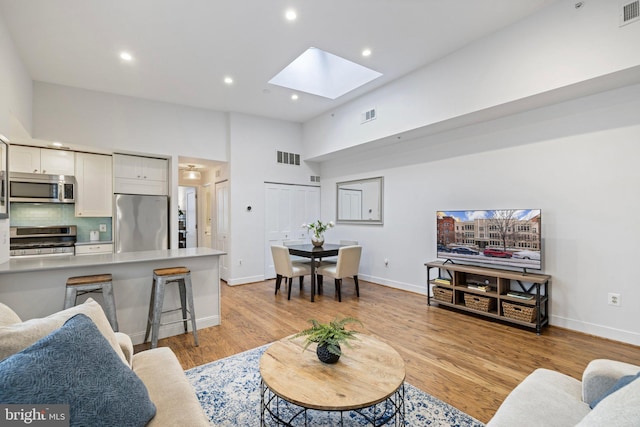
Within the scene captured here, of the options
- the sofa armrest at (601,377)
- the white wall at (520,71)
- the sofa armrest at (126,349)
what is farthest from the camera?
the white wall at (520,71)

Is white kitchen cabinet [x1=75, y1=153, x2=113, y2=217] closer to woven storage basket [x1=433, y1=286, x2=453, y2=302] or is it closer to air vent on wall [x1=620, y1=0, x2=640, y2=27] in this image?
woven storage basket [x1=433, y1=286, x2=453, y2=302]

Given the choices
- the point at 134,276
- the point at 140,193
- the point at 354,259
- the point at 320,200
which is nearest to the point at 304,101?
the point at 320,200

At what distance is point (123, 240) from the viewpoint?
484 centimetres

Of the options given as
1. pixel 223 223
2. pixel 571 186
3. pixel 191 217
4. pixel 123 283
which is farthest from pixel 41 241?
pixel 571 186

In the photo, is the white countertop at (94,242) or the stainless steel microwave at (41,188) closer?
the stainless steel microwave at (41,188)

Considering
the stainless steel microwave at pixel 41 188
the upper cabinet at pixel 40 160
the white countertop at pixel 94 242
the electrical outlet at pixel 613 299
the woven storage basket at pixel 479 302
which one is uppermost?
the upper cabinet at pixel 40 160

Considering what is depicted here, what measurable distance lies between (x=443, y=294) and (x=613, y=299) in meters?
1.72

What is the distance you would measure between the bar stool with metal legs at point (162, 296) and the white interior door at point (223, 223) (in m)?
2.54

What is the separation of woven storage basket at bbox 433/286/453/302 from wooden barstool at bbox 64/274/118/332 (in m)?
3.86

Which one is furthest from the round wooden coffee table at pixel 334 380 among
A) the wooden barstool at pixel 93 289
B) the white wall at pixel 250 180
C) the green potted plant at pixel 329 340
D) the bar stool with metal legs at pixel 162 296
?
the white wall at pixel 250 180

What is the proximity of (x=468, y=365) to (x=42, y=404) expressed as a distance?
9.29 ft

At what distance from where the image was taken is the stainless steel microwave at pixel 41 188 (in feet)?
14.5

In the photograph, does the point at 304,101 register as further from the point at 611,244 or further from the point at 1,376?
the point at 1,376

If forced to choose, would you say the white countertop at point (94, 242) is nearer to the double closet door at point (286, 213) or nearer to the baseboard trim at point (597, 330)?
the double closet door at point (286, 213)
